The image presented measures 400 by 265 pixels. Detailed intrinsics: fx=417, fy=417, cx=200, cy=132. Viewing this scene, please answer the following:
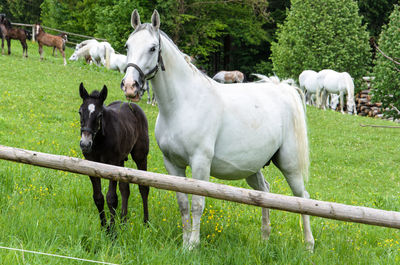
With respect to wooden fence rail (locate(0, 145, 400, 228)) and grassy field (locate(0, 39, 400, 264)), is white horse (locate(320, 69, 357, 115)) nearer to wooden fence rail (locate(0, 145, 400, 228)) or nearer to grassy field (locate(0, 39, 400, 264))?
grassy field (locate(0, 39, 400, 264))

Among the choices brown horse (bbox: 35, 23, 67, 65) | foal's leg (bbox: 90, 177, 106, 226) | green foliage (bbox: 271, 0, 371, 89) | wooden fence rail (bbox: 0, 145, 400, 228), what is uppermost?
green foliage (bbox: 271, 0, 371, 89)

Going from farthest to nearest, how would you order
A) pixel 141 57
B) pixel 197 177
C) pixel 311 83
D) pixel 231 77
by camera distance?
pixel 231 77
pixel 311 83
pixel 197 177
pixel 141 57

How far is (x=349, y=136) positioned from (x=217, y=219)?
40.7 ft

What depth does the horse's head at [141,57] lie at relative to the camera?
3951 mm

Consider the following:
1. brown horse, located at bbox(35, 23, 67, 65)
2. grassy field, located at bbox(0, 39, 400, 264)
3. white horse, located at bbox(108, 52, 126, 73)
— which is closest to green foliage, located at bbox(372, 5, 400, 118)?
grassy field, located at bbox(0, 39, 400, 264)

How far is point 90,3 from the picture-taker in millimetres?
42812

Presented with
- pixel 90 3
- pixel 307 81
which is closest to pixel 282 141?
pixel 307 81

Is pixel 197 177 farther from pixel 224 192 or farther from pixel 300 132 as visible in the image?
pixel 300 132

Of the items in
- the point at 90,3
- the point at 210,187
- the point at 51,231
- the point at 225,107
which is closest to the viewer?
the point at 210,187

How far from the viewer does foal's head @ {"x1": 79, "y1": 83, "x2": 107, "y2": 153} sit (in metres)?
4.48

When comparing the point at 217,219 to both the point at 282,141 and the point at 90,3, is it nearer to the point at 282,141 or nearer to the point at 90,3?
the point at 282,141

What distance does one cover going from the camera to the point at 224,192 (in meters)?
3.42

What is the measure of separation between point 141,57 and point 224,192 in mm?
1631

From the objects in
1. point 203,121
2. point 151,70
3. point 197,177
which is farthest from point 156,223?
point 151,70
